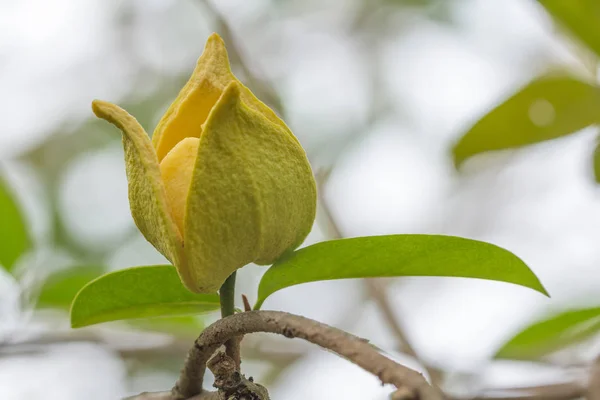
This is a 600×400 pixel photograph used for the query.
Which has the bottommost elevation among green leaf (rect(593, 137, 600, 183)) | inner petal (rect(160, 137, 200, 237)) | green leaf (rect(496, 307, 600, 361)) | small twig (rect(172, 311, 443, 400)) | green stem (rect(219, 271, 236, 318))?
small twig (rect(172, 311, 443, 400))

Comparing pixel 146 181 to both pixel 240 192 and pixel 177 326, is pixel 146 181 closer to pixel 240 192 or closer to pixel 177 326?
pixel 240 192

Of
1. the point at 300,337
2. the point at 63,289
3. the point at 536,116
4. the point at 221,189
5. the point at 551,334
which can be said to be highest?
the point at 536,116

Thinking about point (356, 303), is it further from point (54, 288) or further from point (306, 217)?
point (306, 217)

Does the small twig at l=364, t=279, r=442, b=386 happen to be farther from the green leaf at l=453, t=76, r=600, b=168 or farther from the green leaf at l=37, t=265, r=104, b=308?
the green leaf at l=37, t=265, r=104, b=308

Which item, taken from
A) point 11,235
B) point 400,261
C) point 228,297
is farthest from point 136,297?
point 11,235

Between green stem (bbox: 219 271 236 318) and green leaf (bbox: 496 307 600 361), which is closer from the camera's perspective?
green stem (bbox: 219 271 236 318)

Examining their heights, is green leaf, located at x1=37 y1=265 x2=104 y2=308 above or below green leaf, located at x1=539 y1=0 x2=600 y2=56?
below

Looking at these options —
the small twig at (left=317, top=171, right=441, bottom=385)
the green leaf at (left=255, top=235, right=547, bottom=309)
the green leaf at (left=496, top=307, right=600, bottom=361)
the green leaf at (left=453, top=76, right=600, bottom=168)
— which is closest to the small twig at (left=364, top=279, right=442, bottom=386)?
the small twig at (left=317, top=171, right=441, bottom=385)

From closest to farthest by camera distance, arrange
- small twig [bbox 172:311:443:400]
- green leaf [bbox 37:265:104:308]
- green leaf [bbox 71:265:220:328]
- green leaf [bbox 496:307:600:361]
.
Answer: small twig [bbox 172:311:443:400] < green leaf [bbox 71:265:220:328] < green leaf [bbox 496:307:600:361] < green leaf [bbox 37:265:104:308]
